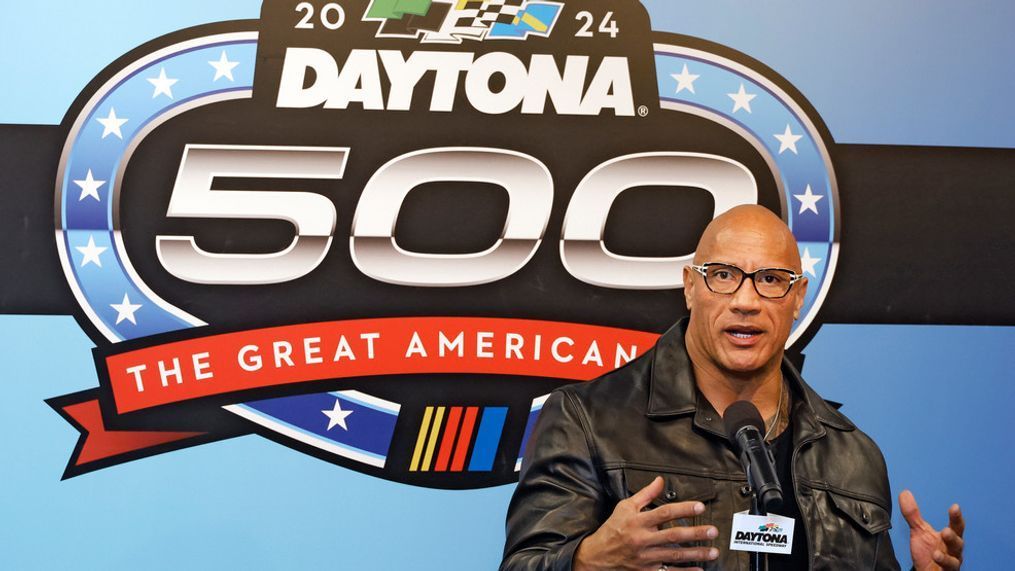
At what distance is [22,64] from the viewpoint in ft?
10.1

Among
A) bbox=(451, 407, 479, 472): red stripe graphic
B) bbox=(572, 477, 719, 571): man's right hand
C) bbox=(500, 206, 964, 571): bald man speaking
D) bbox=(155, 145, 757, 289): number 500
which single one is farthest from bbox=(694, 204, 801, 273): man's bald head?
bbox=(451, 407, 479, 472): red stripe graphic

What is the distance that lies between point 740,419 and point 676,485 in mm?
384

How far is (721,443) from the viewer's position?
6.73ft

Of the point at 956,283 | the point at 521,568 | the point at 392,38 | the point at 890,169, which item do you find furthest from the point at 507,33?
the point at 521,568

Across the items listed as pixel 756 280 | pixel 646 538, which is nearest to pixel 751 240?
pixel 756 280

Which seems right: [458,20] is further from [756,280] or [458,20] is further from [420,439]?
[756,280]

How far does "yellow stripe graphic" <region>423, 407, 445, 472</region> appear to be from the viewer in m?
3.09

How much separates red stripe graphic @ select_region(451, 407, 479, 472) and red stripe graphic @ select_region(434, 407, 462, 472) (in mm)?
20

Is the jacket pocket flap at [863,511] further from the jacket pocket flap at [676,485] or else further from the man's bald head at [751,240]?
the man's bald head at [751,240]

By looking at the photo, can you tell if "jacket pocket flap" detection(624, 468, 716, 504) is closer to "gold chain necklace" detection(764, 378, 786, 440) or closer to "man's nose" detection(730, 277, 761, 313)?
"gold chain necklace" detection(764, 378, 786, 440)

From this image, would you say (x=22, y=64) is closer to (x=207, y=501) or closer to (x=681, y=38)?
(x=207, y=501)

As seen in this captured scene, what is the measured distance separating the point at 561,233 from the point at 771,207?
2.07 feet

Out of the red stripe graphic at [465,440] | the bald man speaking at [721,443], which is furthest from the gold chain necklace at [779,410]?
the red stripe graphic at [465,440]

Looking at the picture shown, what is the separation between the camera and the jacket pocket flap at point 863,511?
206cm
